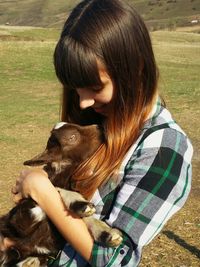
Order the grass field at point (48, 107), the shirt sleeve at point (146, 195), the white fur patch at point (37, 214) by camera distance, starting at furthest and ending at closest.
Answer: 1. the grass field at point (48, 107)
2. the white fur patch at point (37, 214)
3. the shirt sleeve at point (146, 195)

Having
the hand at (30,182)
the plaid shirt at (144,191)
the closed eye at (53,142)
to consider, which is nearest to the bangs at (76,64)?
the plaid shirt at (144,191)

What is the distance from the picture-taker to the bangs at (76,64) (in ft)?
7.89

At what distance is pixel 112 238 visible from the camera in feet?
7.51

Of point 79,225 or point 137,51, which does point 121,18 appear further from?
point 79,225

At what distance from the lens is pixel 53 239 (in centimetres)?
270

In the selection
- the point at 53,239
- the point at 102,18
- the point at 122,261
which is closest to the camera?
the point at 122,261

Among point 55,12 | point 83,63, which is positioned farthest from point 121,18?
point 55,12

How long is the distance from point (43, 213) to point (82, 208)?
38 cm

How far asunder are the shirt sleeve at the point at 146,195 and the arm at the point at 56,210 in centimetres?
6

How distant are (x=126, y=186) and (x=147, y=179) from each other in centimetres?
10

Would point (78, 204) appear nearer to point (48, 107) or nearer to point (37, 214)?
point (37, 214)

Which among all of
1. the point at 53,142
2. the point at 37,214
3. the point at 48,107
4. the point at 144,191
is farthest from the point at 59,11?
the point at 144,191

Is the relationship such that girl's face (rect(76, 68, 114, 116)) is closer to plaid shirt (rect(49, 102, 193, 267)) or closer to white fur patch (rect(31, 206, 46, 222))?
plaid shirt (rect(49, 102, 193, 267))

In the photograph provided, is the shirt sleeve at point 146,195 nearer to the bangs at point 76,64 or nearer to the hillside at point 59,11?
the bangs at point 76,64
